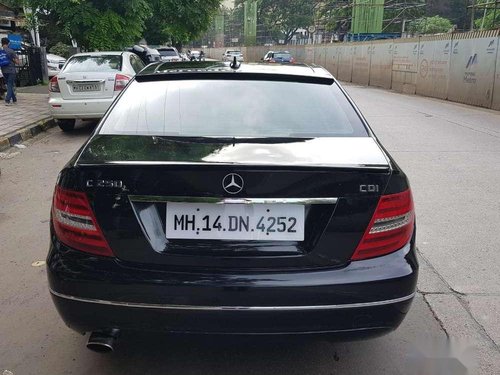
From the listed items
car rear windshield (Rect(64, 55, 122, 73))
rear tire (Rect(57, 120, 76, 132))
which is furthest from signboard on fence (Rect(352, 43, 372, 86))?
rear tire (Rect(57, 120, 76, 132))

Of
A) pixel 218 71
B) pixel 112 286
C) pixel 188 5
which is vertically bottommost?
pixel 112 286

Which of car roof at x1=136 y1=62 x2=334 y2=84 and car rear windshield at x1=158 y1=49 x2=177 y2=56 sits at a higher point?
car roof at x1=136 y1=62 x2=334 y2=84

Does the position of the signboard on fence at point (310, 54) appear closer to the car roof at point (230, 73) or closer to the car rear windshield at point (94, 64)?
the car rear windshield at point (94, 64)

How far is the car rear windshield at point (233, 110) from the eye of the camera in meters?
2.85

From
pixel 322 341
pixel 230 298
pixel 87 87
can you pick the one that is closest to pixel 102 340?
pixel 230 298

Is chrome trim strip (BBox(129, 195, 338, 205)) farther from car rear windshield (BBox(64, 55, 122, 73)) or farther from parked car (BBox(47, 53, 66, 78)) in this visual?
parked car (BBox(47, 53, 66, 78))

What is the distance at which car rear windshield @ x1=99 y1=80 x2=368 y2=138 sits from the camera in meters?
2.85

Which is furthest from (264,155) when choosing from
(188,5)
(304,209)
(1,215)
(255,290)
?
(188,5)

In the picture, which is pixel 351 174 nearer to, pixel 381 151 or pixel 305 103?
pixel 381 151

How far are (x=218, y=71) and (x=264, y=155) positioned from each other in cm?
114

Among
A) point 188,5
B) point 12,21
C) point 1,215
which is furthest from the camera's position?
point 12,21

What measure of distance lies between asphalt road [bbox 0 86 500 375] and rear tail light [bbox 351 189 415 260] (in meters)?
0.52

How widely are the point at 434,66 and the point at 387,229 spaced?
60.0 ft

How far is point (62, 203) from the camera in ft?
7.73
